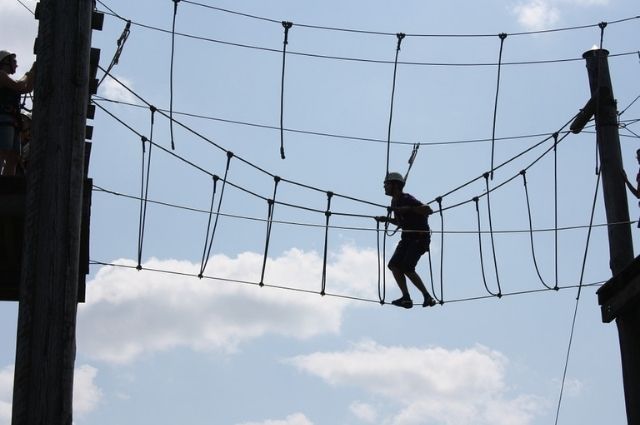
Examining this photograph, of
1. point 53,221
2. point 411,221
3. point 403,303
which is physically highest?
point 411,221

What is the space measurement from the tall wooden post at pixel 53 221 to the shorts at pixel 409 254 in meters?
5.20

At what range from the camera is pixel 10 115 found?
738cm

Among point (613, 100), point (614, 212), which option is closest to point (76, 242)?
point (614, 212)

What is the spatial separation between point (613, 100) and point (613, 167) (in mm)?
694

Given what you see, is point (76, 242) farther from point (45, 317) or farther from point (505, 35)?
point (505, 35)

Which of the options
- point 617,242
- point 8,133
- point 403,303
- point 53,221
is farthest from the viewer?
point 403,303

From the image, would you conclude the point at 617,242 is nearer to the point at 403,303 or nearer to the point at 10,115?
the point at 403,303

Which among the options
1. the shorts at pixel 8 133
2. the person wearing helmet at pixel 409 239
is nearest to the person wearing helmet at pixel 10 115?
the shorts at pixel 8 133

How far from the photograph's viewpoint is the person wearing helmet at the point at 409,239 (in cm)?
1011

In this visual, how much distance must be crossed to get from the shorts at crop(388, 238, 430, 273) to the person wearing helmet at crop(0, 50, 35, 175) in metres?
4.01

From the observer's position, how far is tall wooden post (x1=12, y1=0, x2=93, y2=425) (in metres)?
4.82

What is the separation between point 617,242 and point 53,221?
16.4 ft

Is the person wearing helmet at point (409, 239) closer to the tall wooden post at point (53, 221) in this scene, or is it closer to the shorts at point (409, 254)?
the shorts at point (409, 254)

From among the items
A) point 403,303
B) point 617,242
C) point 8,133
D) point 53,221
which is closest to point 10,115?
point 8,133
